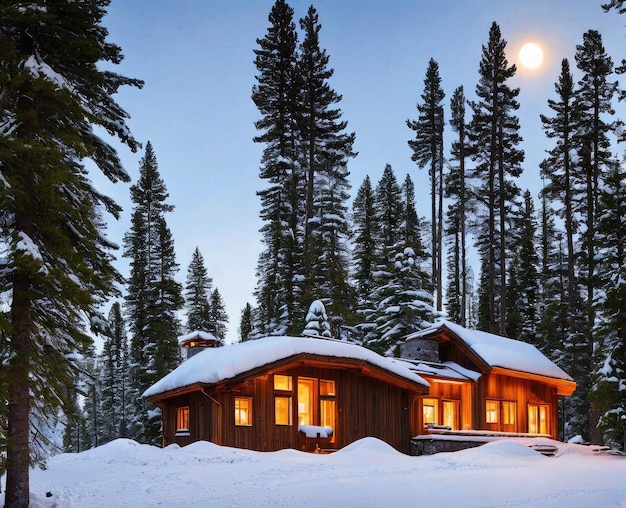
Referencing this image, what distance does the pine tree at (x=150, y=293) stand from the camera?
3425cm

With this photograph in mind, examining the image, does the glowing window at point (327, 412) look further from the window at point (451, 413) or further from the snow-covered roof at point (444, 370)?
the window at point (451, 413)

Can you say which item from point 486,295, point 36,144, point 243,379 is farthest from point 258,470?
point 486,295

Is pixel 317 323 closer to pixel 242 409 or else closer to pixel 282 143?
pixel 242 409

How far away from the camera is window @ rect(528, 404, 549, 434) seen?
29.5 meters

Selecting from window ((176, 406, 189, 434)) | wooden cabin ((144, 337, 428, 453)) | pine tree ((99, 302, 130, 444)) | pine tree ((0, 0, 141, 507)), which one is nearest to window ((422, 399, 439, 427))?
wooden cabin ((144, 337, 428, 453))

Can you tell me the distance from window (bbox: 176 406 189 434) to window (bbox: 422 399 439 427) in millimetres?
9924

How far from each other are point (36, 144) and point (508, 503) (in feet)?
30.8

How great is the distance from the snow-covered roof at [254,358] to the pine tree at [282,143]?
10.3 metres

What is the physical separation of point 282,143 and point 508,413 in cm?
1859

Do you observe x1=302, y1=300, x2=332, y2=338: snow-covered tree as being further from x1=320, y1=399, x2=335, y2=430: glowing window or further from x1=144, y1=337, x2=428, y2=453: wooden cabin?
x1=320, y1=399, x2=335, y2=430: glowing window

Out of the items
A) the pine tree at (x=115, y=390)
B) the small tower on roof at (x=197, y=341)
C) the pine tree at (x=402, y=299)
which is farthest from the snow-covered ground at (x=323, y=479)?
the pine tree at (x=115, y=390)

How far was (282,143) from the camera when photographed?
Answer: 113 feet

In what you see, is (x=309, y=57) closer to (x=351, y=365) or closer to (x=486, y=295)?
(x=351, y=365)

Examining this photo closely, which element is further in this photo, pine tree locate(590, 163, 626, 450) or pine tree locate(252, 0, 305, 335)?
pine tree locate(252, 0, 305, 335)
